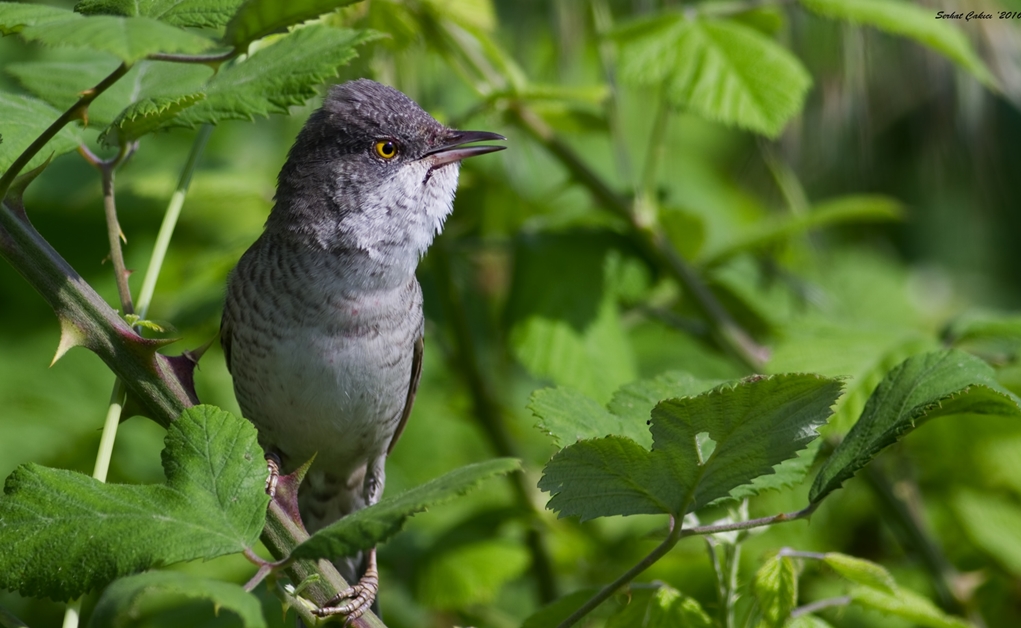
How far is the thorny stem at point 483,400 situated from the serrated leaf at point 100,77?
1.58 m

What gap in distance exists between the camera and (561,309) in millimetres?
3537

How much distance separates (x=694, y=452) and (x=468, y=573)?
1949 mm

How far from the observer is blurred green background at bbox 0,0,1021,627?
3422 mm

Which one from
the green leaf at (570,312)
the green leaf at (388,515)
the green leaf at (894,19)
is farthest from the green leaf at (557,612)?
the green leaf at (894,19)

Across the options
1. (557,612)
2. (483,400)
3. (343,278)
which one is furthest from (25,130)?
(483,400)

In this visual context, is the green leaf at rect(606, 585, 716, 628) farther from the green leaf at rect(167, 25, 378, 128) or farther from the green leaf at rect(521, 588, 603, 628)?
the green leaf at rect(167, 25, 378, 128)

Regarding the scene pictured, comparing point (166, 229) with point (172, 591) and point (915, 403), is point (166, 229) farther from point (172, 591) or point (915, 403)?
point (915, 403)

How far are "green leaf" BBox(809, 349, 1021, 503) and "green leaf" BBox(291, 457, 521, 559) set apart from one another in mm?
708

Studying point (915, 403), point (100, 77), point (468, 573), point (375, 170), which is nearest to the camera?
point (915, 403)

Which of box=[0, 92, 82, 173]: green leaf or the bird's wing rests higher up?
box=[0, 92, 82, 173]: green leaf

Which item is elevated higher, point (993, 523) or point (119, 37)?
point (119, 37)

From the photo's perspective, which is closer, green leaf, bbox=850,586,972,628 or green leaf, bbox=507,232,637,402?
green leaf, bbox=850,586,972,628

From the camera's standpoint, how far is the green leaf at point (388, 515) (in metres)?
1.44

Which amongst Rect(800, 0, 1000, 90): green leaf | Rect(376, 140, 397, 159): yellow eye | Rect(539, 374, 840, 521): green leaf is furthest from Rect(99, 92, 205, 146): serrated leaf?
Rect(800, 0, 1000, 90): green leaf
